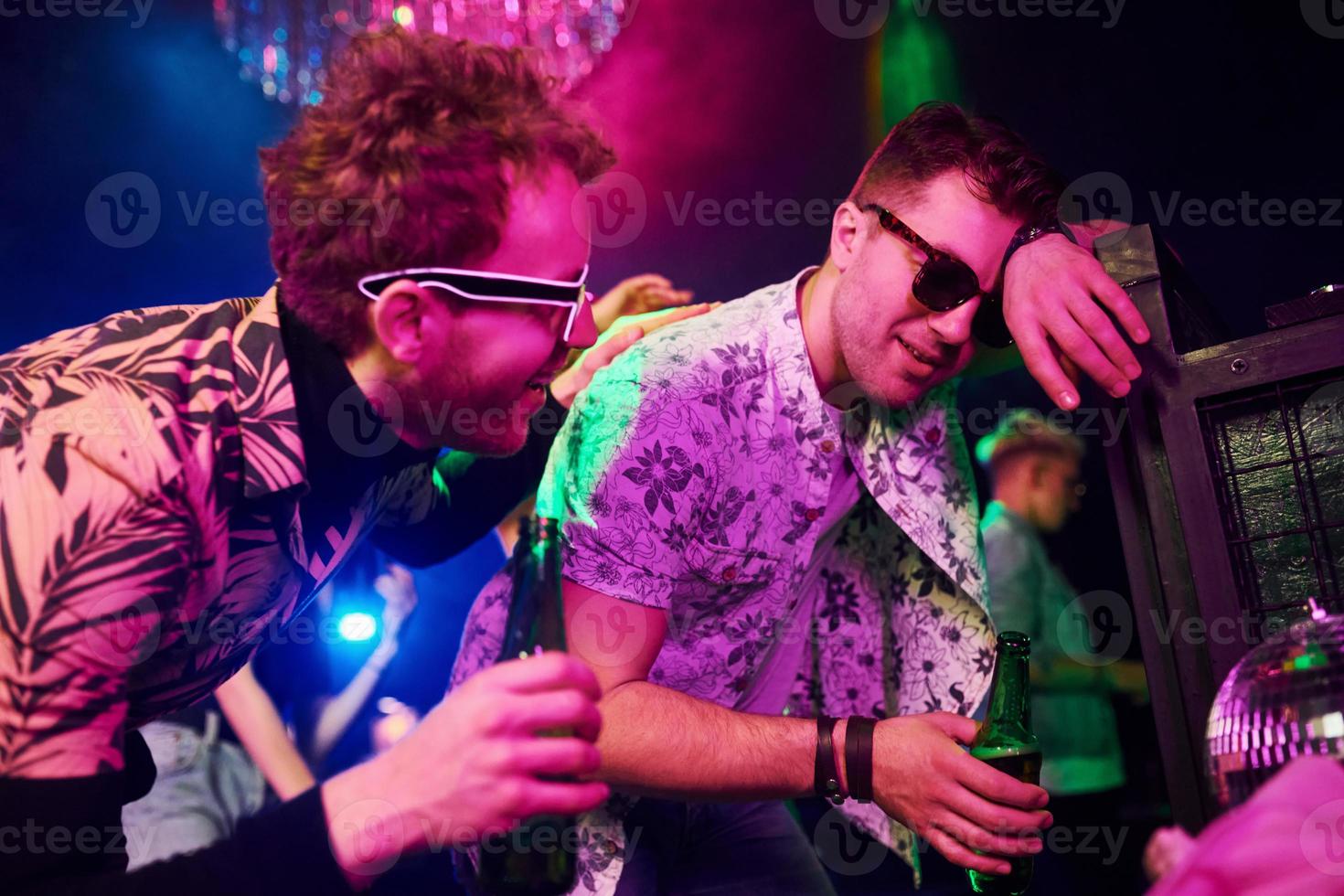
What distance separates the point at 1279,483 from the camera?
1291 millimetres

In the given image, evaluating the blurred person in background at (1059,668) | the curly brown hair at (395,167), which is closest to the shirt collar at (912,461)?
the curly brown hair at (395,167)

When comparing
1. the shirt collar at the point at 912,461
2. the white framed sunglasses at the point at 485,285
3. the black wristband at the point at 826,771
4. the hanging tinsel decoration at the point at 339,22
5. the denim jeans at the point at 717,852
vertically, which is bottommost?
the denim jeans at the point at 717,852

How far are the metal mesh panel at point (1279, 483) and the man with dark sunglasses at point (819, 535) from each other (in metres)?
0.18

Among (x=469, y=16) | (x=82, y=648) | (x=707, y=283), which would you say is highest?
(x=469, y=16)

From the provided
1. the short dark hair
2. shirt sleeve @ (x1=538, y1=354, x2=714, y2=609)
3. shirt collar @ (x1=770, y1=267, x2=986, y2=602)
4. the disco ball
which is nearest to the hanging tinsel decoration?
the short dark hair

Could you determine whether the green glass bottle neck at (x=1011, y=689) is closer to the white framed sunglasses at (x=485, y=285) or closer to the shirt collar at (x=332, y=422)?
the white framed sunglasses at (x=485, y=285)

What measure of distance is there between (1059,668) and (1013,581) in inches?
15.4

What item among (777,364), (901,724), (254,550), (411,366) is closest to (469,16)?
(777,364)

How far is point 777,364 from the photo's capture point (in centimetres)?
193

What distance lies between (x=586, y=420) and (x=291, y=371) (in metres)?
0.59

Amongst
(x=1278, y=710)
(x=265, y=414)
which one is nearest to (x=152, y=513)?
(x=265, y=414)

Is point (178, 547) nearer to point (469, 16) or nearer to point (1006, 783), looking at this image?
point (1006, 783)

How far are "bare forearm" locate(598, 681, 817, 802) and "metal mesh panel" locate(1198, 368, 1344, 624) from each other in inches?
27.5

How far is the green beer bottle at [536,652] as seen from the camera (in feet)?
3.29
